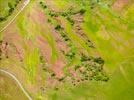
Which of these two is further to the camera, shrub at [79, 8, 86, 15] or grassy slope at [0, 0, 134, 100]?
shrub at [79, 8, 86, 15]

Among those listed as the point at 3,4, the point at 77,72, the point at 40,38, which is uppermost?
the point at 3,4

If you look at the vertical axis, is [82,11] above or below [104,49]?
above

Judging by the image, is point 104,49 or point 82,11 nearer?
point 104,49

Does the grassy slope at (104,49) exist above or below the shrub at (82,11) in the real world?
below

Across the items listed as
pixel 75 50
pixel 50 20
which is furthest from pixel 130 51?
pixel 50 20

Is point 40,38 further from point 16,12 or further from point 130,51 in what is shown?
point 130,51

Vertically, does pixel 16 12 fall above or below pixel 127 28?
above

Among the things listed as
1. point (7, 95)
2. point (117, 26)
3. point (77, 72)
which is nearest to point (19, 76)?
point (7, 95)

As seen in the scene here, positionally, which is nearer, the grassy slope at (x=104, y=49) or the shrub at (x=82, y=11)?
the grassy slope at (x=104, y=49)

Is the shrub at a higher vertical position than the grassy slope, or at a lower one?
higher
